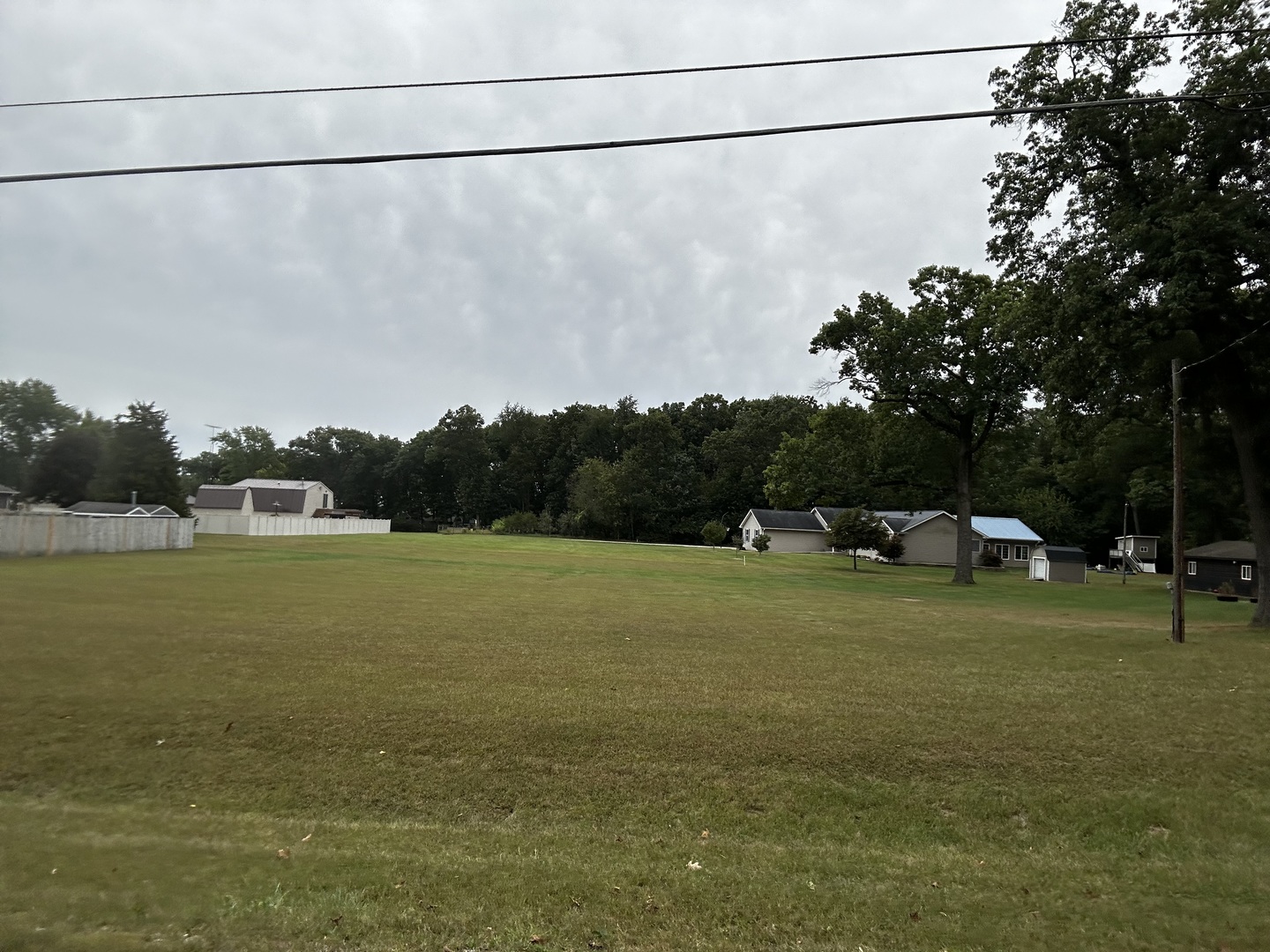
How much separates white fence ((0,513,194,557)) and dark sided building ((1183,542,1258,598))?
52608 mm

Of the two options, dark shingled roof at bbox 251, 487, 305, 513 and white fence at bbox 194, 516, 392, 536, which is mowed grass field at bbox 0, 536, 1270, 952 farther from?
dark shingled roof at bbox 251, 487, 305, 513

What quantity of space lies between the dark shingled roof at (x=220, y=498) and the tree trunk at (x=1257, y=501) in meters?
89.1

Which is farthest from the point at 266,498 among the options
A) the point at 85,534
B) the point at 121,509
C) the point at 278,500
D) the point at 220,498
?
the point at 85,534

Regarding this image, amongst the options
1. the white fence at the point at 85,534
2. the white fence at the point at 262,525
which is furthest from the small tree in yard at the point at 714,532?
the white fence at the point at 85,534

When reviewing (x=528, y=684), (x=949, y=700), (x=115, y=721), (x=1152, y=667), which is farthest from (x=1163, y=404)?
(x=115, y=721)

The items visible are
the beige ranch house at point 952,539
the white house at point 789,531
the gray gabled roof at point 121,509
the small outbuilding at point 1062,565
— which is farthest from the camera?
the white house at point 789,531

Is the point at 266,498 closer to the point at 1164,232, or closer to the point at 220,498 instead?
the point at 220,498

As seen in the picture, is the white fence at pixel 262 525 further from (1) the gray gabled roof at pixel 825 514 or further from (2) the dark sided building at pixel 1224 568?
(2) the dark sided building at pixel 1224 568

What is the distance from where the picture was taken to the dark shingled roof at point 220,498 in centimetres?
8412

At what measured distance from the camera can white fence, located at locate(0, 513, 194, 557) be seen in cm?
3048

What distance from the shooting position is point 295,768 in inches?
275

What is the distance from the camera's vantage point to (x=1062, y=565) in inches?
1957

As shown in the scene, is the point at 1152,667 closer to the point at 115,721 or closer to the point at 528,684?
the point at 528,684

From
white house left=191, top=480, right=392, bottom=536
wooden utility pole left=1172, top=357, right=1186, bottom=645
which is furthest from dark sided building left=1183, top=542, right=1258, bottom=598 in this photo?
white house left=191, top=480, right=392, bottom=536
